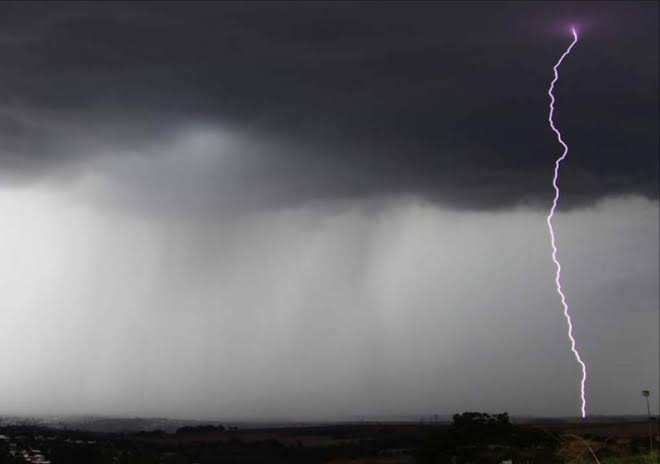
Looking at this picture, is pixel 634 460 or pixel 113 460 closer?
pixel 634 460

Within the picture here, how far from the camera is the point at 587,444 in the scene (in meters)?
21.5

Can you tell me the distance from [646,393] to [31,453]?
11630 cm

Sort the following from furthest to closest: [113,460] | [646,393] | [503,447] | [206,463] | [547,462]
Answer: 1. [206,463]
2. [113,460]
3. [503,447]
4. [547,462]
5. [646,393]

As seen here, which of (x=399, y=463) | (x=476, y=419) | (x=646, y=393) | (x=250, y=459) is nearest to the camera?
(x=646, y=393)

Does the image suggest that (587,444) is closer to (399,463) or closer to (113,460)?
(399,463)

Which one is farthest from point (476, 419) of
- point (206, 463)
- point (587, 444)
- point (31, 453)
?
point (587, 444)

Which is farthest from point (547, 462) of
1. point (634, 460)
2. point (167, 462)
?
point (167, 462)

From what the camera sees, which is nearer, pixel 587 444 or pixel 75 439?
pixel 587 444

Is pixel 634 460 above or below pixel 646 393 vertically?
below

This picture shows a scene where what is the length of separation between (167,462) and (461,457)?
84.9 m

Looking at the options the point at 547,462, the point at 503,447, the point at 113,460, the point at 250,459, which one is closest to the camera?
the point at 547,462

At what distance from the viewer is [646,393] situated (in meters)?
29.6

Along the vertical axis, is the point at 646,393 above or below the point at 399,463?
above

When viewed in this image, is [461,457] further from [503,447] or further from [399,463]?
[399,463]
